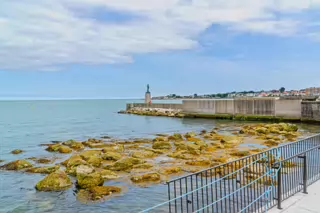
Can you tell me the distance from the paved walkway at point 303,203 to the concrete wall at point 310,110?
40.0m

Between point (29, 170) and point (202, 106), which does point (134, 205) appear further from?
point (202, 106)

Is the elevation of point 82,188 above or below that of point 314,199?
below

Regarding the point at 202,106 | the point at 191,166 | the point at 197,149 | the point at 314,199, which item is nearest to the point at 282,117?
the point at 202,106

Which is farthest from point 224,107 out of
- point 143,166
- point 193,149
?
point 143,166

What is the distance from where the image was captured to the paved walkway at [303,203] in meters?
6.32

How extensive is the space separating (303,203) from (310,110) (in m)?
41.9

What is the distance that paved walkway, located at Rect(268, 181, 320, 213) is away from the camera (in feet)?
20.7

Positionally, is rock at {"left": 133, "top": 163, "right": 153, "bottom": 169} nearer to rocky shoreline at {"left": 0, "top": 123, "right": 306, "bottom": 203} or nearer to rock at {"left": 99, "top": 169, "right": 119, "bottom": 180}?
Result: rocky shoreline at {"left": 0, "top": 123, "right": 306, "bottom": 203}

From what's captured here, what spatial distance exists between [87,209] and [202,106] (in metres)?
53.4

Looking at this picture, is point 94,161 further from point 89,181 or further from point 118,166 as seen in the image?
point 89,181

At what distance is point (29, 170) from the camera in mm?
A: 17406

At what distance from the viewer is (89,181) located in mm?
13555

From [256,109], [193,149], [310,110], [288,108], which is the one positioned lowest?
[193,149]

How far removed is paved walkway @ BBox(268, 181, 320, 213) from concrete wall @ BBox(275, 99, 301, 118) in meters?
42.3
